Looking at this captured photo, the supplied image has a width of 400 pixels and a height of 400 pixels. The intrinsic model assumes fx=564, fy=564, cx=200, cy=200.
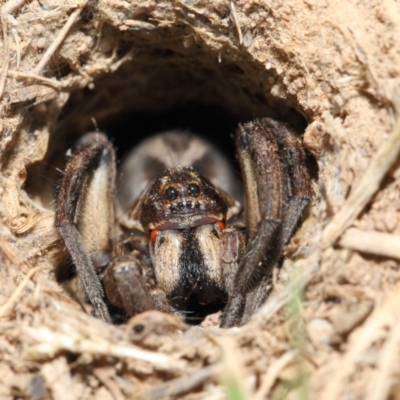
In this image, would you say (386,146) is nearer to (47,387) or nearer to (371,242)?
(371,242)

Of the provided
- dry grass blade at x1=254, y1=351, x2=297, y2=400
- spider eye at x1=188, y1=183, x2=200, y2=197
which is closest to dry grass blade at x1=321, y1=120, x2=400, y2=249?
dry grass blade at x1=254, y1=351, x2=297, y2=400

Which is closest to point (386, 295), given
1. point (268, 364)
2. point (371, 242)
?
point (371, 242)

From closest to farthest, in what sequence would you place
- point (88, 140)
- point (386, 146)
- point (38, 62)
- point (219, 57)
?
point (386, 146)
point (38, 62)
point (219, 57)
point (88, 140)

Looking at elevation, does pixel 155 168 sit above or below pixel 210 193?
below

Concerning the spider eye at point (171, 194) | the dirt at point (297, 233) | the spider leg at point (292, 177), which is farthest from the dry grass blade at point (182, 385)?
the spider eye at point (171, 194)

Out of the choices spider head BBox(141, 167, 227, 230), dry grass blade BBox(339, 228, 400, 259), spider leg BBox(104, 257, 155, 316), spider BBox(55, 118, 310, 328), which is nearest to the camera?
dry grass blade BBox(339, 228, 400, 259)

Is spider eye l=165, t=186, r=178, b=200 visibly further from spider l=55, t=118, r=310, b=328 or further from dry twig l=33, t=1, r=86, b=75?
dry twig l=33, t=1, r=86, b=75

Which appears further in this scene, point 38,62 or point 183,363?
point 38,62

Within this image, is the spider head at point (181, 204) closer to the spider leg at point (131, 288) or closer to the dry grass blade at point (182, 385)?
the spider leg at point (131, 288)
